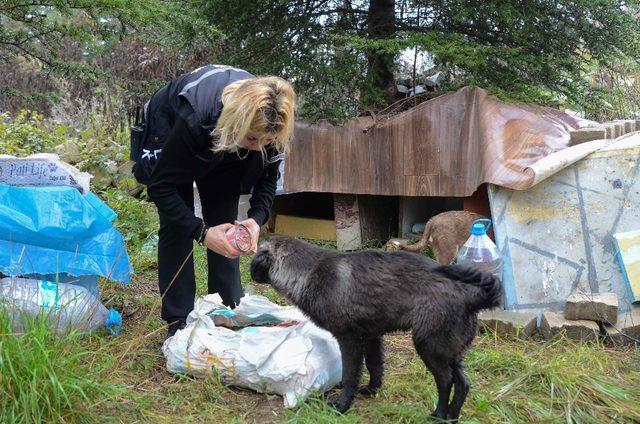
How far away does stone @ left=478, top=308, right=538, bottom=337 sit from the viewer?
174 inches

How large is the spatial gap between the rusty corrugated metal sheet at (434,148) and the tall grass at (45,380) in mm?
3437

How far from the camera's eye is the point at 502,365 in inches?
149

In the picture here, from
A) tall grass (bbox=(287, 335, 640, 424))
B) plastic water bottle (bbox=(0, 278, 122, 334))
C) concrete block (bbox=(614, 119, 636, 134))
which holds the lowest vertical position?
tall grass (bbox=(287, 335, 640, 424))

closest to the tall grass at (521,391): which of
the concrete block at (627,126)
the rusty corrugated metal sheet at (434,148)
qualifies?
the rusty corrugated metal sheet at (434,148)

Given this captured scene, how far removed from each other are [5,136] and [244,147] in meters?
6.78

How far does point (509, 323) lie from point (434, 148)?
2106 mm

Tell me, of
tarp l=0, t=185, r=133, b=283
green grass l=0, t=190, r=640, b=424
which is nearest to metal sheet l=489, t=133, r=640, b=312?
green grass l=0, t=190, r=640, b=424

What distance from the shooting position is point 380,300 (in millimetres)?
3125

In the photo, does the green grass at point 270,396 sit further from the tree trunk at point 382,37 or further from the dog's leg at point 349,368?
the tree trunk at point 382,37

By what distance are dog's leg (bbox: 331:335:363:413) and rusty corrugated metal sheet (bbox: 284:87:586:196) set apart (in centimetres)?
238

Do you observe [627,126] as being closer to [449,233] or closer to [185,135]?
[449,233]

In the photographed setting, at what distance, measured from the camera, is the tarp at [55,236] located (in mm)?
3908

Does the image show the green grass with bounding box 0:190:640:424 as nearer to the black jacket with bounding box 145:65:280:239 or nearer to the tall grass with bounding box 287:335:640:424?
the tall grass with bounding box 287:335:640:424

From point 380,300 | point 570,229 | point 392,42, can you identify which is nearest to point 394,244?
point 570,229
